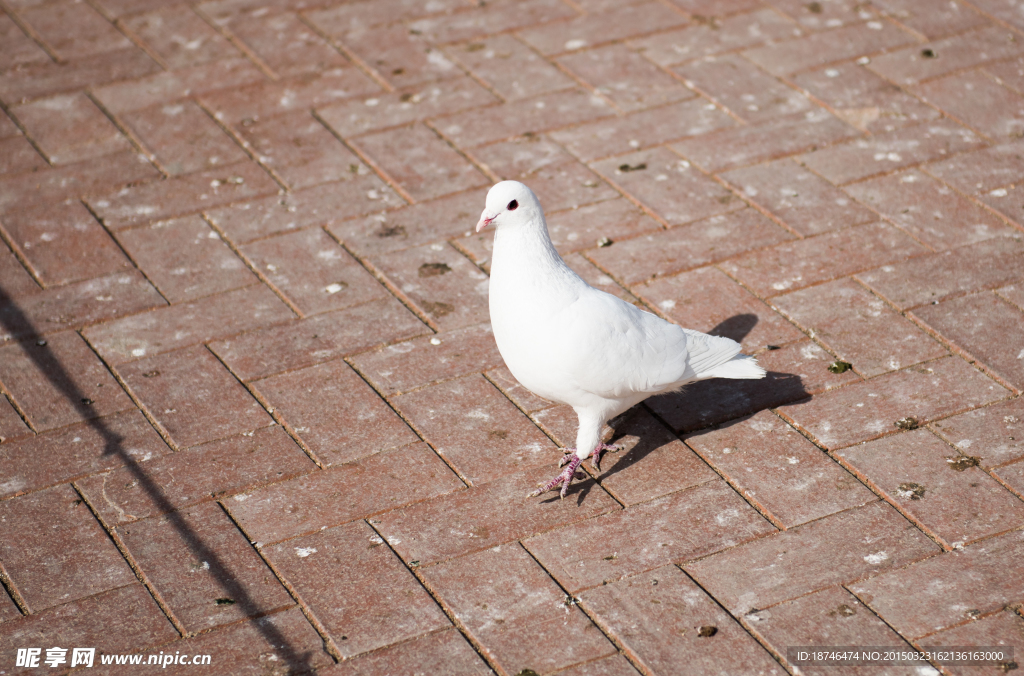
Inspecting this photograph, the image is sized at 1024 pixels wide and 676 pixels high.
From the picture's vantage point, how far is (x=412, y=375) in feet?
12.6

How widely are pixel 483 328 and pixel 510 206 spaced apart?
1.01 meters

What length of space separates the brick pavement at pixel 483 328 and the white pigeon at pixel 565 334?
35cm

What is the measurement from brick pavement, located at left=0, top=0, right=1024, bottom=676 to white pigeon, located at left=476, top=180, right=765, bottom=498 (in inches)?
13.6

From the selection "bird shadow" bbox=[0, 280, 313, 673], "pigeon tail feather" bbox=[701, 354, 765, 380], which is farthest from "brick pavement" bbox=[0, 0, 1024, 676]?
"pigeon tail feather" bbox=[701, 354, 765, 380]

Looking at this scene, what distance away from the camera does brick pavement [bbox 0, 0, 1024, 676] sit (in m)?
2.97

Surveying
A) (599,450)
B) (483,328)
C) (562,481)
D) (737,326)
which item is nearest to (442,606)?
(562,481)

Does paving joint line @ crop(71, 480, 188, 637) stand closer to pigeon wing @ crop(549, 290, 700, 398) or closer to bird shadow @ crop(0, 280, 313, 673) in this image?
bird shadow @ crop(0, 280, 313, 673)

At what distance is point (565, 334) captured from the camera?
3.12 meters

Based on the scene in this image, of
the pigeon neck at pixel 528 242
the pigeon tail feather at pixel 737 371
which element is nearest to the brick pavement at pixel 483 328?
the pigeon tail feather at pixel 737 371

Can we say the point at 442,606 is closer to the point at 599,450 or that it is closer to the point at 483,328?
the point at 599,450

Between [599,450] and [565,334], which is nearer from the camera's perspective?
[565,334]

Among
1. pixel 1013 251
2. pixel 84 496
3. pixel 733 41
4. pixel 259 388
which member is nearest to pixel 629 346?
pixel 259 388

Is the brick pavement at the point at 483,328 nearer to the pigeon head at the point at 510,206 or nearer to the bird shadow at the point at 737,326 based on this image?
the bird shadow at the point at 737,326

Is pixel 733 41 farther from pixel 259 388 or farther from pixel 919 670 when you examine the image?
pixel 919 670
